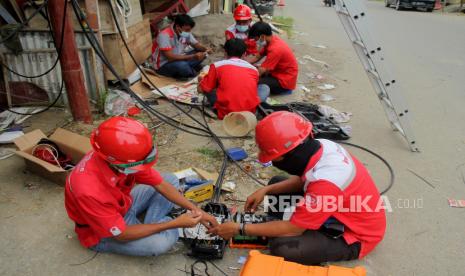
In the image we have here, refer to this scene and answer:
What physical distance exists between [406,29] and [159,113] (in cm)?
1096

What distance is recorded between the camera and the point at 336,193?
2.24 meters

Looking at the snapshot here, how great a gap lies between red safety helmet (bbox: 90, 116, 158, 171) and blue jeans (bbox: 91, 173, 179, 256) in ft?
2.14

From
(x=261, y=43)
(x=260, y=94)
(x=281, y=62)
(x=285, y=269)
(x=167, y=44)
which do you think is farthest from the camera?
(x=167, y=44)

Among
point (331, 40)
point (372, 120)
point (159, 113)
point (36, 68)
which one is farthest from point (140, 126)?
point (331, 40)

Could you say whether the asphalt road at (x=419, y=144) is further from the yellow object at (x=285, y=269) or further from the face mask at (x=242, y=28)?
the face mask at (x=242, y=28)

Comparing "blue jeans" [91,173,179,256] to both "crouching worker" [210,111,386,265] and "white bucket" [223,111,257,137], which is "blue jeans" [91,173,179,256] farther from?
"white bucket" [223,111,257,137]

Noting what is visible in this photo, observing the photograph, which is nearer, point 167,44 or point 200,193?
point 200,193

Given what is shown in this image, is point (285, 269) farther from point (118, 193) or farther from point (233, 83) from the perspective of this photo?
point (233, 83)

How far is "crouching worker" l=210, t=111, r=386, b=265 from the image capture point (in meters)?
2.26

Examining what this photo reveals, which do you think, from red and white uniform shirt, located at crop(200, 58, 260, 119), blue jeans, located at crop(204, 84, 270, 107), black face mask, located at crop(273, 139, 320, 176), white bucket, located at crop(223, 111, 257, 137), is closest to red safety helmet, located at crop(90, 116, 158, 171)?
black face mask, located at crop(273, 139, 320, 176)

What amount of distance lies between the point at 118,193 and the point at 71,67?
8.43ft

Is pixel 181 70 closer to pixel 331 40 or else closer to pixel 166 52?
pixel 166 52

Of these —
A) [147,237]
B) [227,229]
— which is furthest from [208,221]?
[147,237]

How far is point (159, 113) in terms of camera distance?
4.96m
